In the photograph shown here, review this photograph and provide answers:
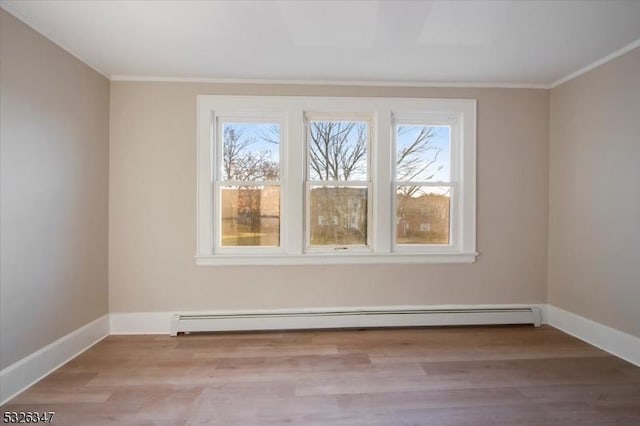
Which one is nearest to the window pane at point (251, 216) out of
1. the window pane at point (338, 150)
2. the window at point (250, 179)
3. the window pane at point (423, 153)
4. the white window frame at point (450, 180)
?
the window at point (250, 179)

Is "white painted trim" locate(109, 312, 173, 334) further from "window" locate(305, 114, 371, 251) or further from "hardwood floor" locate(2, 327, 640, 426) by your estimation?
"window" locate(305, 114, 371, 251)

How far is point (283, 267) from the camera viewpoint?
297 cm

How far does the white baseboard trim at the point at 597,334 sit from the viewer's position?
7.66ft

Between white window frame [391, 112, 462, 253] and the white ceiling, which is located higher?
the white ceiling

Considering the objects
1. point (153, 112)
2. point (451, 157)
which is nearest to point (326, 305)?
point (451, 157)

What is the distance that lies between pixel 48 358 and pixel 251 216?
1.83 metres

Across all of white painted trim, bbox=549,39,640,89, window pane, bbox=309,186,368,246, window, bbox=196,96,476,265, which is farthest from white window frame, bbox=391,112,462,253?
white painted trim, bbox=549,39,640,89

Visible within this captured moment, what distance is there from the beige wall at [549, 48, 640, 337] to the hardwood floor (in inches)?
17.8

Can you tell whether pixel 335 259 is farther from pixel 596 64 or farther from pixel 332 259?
pixel 596 64

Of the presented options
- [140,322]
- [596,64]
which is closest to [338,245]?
[140,322]

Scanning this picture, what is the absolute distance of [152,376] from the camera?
2.16m

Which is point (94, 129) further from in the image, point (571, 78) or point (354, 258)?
point (571, 78)

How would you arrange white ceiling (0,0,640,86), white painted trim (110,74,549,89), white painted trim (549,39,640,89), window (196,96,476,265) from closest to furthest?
white ceiling (0,0,640,86), white painted trim (549,39,640,89), white painted trim (110,74,549,89), window (196,96,476,265)

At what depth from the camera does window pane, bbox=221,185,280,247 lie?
3010 mm
